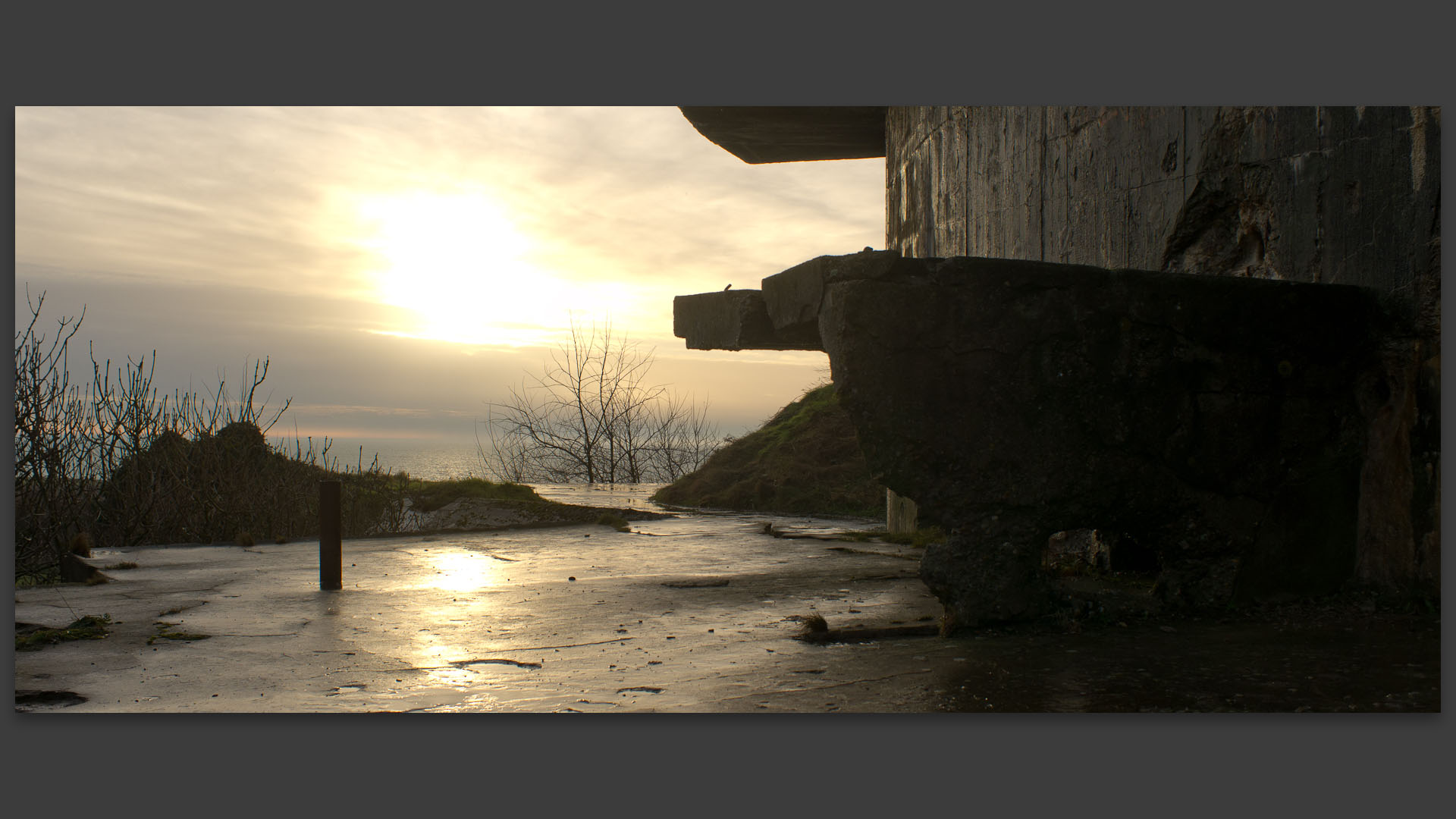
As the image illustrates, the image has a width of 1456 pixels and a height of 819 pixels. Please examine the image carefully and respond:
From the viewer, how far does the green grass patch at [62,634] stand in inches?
187

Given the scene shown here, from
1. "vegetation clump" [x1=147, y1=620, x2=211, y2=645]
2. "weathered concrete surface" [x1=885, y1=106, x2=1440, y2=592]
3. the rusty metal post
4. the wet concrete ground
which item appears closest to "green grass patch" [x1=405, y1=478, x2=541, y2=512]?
the wet concrete ground

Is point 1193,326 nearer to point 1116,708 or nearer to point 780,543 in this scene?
point 1116,708

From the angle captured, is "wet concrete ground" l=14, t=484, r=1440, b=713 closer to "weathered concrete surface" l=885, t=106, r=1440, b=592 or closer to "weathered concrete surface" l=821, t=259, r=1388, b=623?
"weathered concrete surface" l=821, t=259, r=1388, b=623

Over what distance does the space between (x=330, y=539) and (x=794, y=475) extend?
7908 mm

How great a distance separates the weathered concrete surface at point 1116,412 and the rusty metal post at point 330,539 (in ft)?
11.6

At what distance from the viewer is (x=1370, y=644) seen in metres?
4.07

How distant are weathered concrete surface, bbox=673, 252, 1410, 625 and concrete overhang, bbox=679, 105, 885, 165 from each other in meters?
5.74

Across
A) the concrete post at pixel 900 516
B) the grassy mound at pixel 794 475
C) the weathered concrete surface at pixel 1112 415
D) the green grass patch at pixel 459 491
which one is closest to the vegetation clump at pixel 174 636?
the weathered concrete surface at pixel 1112 415

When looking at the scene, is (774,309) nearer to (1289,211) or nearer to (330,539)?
(1289,211)

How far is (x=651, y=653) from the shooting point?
174 inches

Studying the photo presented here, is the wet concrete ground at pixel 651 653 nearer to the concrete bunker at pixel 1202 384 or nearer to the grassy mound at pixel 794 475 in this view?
the concrete bunker at pixel 1202 384

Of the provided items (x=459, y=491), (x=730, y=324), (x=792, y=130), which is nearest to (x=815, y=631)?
(x=730, y=324)

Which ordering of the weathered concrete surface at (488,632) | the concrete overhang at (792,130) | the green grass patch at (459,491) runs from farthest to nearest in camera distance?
the green grass patch at (459,491)
the concrete overhang at (792,130)
the weathered concrete surface at (488,632)

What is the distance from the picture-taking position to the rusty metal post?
6.49 m
